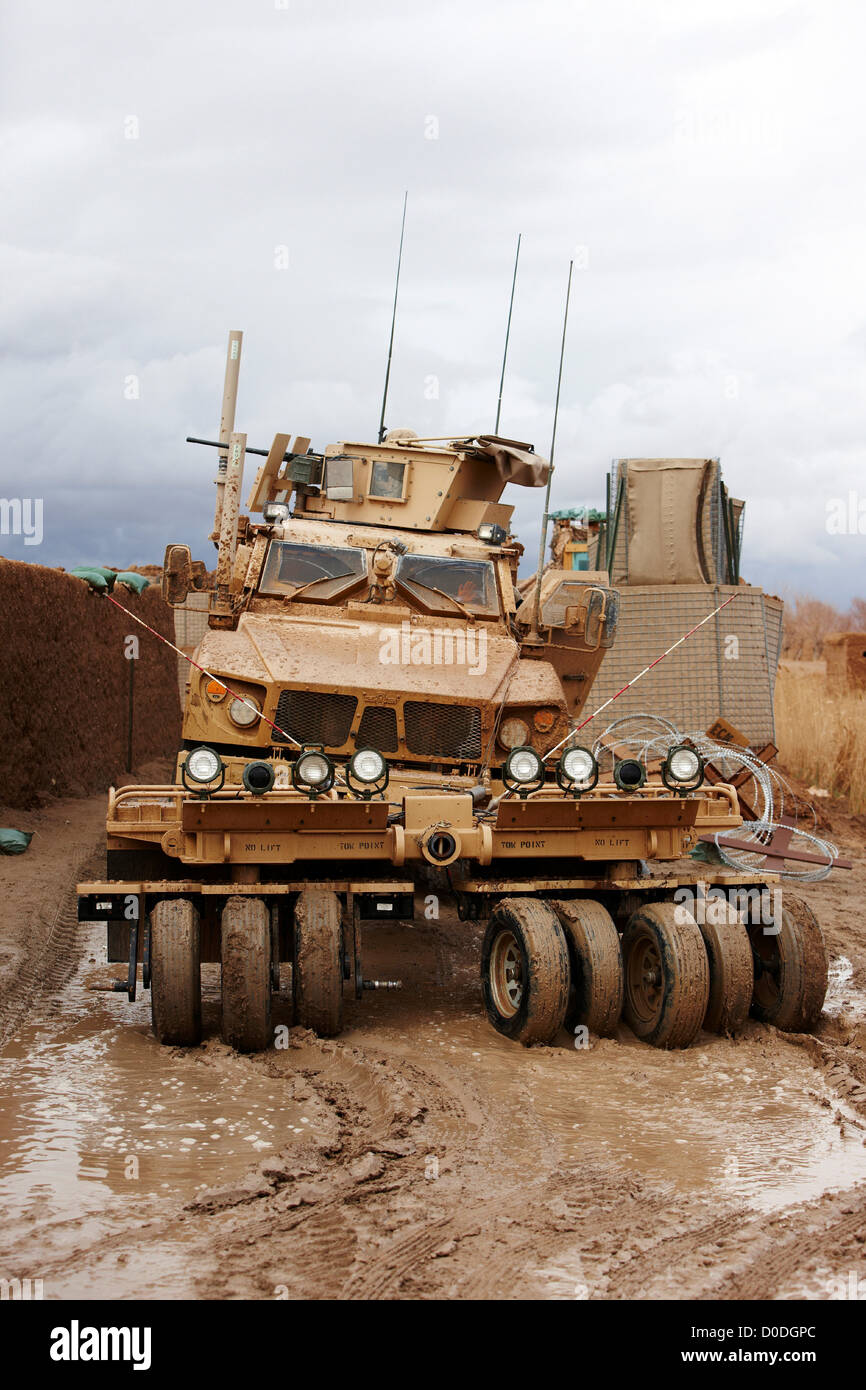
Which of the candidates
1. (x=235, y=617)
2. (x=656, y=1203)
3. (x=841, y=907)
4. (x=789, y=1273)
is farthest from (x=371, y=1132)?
(x=841, y=907)

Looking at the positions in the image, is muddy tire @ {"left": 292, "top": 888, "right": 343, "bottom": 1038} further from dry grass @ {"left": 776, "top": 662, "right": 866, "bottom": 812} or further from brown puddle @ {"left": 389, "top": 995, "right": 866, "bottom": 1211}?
dry grass @ {"left": 776, "top": 662, "right": 866, "bottom": 812}

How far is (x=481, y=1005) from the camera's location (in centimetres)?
857

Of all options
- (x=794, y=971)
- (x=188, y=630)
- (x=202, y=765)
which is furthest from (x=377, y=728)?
(x=188, y=630)

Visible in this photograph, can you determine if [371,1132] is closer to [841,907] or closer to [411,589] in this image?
[411,589]

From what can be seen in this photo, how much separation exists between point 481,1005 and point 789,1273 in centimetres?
419

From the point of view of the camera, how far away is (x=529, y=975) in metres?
7.22

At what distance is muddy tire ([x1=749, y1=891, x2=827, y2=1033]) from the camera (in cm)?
767

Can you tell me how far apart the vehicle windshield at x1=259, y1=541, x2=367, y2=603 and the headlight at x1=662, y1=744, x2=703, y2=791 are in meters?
3.36

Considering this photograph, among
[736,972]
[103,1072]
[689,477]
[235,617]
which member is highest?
[689,477]

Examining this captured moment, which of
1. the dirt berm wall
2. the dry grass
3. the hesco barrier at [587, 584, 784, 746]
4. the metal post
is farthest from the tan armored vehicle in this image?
the dry grass

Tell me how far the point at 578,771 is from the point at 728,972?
1399 mm

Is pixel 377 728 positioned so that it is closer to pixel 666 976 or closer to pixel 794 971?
pixel 666 976

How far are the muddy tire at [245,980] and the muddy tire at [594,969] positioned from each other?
5.63ft

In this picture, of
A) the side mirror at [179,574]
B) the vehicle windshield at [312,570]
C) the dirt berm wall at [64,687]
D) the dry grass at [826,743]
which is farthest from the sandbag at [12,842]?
the dry grass at [826,743]
